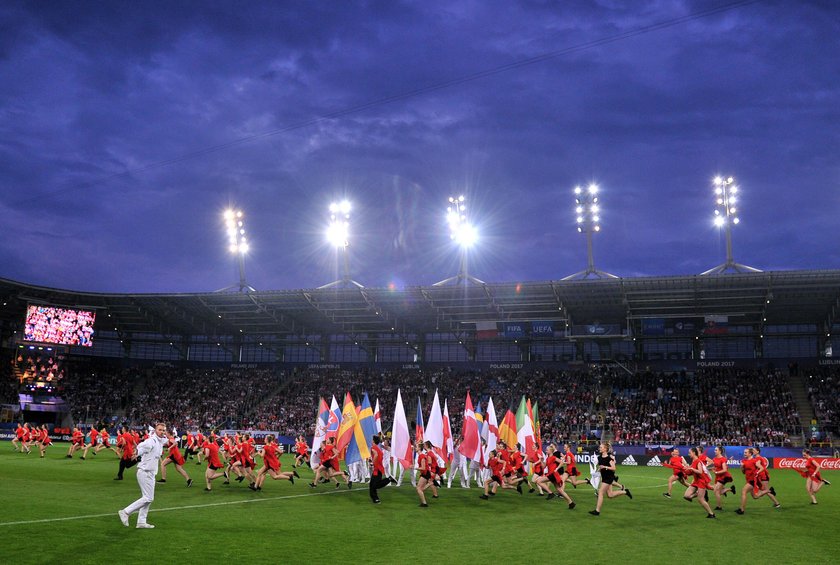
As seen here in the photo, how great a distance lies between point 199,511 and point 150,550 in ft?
18.7

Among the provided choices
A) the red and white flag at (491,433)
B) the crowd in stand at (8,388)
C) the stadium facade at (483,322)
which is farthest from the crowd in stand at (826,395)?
the crowd in stand at (8,388)

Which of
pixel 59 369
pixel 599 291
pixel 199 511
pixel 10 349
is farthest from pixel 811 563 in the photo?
pixel 10 349

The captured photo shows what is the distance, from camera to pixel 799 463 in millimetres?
44500

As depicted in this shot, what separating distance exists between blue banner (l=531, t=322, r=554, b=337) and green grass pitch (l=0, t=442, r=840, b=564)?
3532 cm

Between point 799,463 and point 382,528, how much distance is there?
38.9 m

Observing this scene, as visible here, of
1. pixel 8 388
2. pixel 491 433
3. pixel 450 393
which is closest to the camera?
pixel 491 433

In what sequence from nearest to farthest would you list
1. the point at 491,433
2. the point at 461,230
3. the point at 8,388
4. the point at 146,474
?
the point at 146,474 < the point at 491,433 < the point at 461,230 < the point at 8,388

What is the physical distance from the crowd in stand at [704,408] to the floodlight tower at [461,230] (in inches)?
660

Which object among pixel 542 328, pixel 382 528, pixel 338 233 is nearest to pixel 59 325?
pixel 338 233

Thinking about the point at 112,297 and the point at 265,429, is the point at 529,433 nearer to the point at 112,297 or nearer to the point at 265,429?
the point at 265,429

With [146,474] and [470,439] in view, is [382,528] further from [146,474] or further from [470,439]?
[470,439]

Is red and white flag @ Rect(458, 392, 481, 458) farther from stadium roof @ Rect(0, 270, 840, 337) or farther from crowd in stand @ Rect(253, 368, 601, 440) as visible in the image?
crowd in stand @ Rect(253, 368, 601, 440)

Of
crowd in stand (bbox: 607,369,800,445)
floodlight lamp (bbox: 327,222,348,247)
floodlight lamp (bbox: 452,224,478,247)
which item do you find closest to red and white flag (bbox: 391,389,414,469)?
floodlight lamp (bbox: 452,224,478,247)

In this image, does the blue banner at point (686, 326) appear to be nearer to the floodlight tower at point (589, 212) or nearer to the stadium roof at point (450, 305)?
the stadium roof at point (450, 305)
